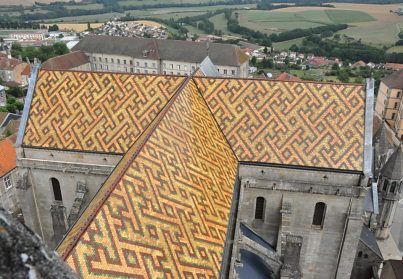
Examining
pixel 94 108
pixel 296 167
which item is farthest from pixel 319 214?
pixel 94 108

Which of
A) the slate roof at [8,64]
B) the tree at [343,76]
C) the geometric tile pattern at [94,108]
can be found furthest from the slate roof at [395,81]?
the slate roof at [8,64]

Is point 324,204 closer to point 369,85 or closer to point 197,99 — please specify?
point 369,85

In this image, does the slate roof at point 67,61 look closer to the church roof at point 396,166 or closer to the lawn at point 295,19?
the church roof at point 396,166

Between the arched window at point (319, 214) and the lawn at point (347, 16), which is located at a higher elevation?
the arched window at point (319, 214)

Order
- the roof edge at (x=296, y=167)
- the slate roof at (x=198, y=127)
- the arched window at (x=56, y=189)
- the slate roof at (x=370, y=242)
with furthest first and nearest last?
the slate roof at (x=370, y=242) < the arched window at (x=56, y=189) < the roof edge at (x=296, y=167) < the slate roof at (x=198, y=127)

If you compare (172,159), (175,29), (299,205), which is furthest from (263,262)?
(175,29)

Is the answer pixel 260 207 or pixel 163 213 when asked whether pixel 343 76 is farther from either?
pixel 163 213
